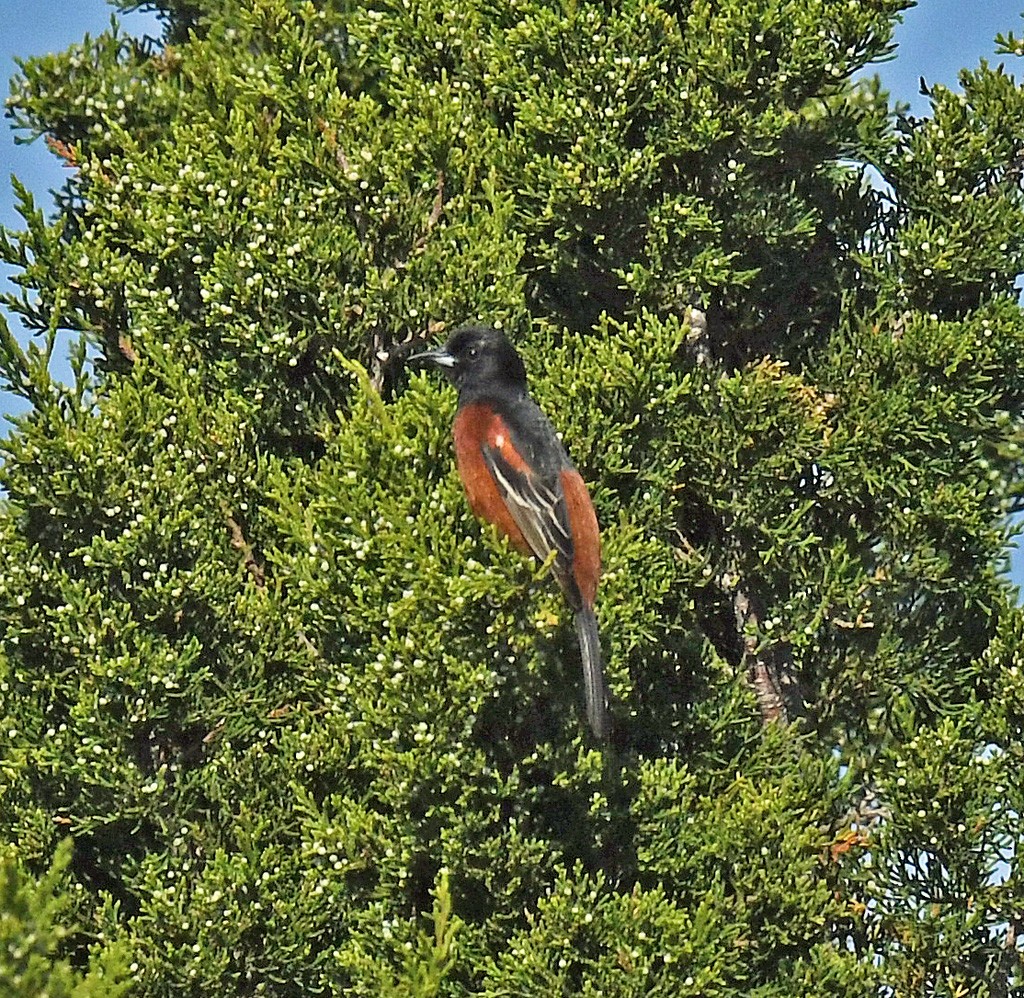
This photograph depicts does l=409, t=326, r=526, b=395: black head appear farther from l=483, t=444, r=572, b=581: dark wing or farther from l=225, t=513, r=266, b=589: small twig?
l=225, t=513, r=266, b=589: small twig

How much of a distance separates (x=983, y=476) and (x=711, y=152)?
2.26 m

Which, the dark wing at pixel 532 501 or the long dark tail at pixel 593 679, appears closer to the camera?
the long dark tail at pixel 593 679

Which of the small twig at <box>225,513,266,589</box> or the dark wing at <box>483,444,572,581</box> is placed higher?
the small twig at <box>225,513,266,589</box>

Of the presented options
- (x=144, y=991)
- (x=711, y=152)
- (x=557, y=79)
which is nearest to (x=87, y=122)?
(x=557, y=79)

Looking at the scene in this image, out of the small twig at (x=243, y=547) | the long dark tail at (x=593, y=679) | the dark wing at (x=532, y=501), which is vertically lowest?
the long dark tail at (x=593, y=679)

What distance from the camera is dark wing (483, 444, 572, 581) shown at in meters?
7.57

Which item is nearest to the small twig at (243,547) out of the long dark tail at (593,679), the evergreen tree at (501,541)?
the evergreen tree at (501,541)

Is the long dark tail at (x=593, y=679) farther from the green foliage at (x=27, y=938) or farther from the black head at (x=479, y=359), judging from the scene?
the green foliage at (x=27, y=938)

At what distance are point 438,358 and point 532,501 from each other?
3.12ft

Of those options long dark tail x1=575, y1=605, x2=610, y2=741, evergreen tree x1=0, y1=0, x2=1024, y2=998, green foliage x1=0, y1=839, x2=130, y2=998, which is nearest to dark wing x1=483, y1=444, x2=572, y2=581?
evergreen tree x1=0, y1=0, x2=1024, y2=998

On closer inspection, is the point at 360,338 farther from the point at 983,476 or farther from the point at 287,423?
the point at 983,476

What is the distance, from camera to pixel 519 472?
7.64 m

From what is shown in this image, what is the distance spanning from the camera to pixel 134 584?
7590mm

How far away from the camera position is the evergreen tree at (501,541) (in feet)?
23.8
